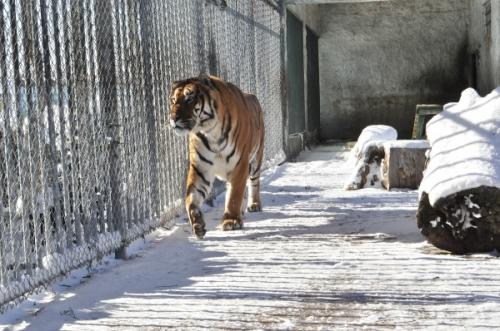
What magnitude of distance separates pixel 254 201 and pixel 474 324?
3616mm

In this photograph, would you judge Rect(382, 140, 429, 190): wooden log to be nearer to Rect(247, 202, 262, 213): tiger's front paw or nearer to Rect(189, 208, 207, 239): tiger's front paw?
Rect(247, 202, 262, 213): tiger's front paw

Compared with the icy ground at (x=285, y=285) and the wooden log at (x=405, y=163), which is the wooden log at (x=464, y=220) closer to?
the icy ground at (x=285, y=285)

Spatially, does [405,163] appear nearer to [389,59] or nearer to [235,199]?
[235,199]

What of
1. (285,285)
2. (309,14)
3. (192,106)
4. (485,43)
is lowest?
(285,285)

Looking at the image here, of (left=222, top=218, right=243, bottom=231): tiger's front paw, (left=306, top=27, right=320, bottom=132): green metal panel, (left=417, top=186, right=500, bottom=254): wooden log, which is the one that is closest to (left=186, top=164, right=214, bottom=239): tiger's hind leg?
(left=222, top=218, right=243, bottom=231): tiger's front paw

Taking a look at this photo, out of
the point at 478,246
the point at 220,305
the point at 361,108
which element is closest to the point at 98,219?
the point at 220,305

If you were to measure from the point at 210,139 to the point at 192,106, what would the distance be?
1.10 ft

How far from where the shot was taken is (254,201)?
20.9ft

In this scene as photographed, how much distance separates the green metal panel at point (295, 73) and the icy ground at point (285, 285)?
7.14 m

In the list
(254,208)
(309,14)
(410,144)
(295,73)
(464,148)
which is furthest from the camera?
(309,14)

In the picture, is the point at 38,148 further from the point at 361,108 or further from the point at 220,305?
the point at 361,108

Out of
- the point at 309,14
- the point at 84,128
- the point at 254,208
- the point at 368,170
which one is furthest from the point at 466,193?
the point at 309,14

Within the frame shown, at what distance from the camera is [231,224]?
5254mm

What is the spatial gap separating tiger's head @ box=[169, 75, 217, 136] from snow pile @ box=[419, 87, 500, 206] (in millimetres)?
1573
